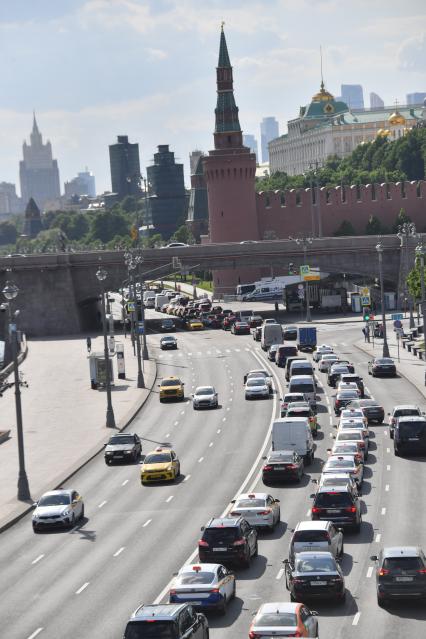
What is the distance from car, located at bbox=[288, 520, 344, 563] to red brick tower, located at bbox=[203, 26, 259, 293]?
404 ft

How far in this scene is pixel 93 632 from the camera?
97.2 feet

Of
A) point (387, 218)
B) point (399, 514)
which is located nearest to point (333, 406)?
point (399, 514)

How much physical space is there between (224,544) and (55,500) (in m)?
Result: 9.91

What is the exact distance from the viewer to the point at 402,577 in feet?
97.9

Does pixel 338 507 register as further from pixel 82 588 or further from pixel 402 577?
pixel 402 577

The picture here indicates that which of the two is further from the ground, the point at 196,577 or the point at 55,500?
the point at 196,577

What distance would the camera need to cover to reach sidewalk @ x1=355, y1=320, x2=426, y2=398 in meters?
76.6

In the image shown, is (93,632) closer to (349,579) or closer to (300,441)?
(349,579)

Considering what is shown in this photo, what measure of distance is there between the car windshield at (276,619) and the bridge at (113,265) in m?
107

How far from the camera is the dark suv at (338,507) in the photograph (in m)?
38.6

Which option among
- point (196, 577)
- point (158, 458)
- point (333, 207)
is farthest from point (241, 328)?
point (196, 577)

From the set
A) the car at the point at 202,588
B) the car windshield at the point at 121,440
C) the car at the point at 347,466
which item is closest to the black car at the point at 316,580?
the car at the point at 202,588

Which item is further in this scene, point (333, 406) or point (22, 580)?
point (333, 406)

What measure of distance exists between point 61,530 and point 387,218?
130 metres
